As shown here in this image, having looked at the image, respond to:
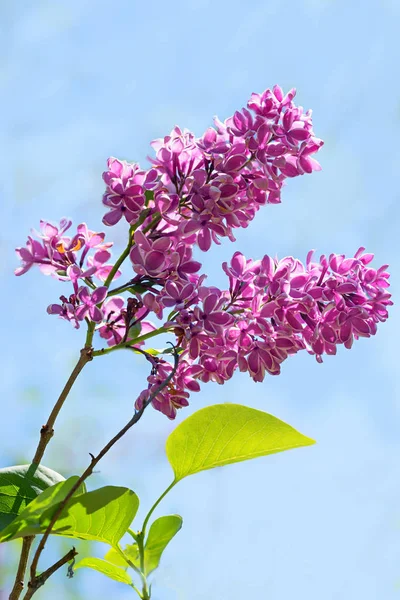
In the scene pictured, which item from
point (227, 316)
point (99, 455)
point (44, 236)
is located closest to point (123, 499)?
point (99, 455)

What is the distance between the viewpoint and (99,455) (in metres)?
0.48

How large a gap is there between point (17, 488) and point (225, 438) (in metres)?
0.19

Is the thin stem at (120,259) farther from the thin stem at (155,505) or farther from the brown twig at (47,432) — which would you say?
the thin stem at (155,505)

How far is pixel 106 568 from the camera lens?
596mm

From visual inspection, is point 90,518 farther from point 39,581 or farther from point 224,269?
point 224,269

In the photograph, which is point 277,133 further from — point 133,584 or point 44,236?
point 133,584

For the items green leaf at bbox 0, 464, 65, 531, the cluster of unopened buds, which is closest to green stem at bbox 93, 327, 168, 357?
the cluster of unopened buds

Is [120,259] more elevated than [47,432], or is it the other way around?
[120,259]

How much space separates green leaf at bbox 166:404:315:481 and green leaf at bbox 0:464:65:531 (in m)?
0.12

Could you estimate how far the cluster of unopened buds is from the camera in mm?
608

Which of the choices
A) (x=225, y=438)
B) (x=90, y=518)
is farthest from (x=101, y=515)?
(x=225, y=438)

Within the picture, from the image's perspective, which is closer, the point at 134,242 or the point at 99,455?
the point at 99,455

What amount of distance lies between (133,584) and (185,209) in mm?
348

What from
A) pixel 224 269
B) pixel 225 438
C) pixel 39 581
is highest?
pixel 224 269
